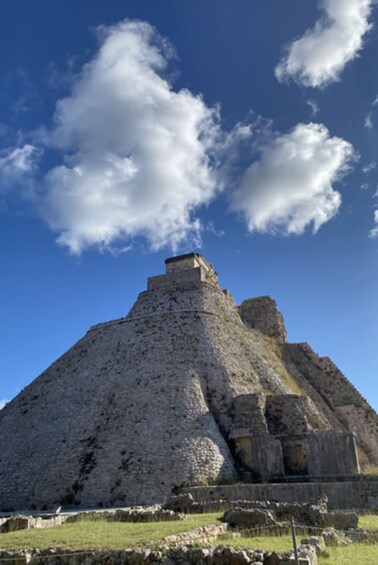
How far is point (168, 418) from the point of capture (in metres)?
23.1

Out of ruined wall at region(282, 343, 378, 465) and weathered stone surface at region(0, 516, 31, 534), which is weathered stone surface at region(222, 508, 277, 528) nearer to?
weathered stone surface at region(0, 516, 31, 534)

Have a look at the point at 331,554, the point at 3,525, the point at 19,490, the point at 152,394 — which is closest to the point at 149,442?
the point at 152,394

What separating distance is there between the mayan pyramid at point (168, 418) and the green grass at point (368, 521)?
631 cm

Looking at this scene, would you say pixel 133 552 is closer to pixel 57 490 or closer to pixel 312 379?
pixel 57 490

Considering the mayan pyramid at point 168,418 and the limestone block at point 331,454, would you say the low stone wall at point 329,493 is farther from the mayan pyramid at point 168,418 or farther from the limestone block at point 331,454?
the limestone block at point 331,454

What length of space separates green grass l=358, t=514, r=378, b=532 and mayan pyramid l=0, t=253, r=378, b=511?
249 inches

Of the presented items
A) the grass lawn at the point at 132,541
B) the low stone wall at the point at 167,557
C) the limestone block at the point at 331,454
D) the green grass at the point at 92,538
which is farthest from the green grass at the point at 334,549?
the limestone block at the point at 331,454

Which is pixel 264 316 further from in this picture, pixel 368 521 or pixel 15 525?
pixel 15 525

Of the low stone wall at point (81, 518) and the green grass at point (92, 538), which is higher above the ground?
the low stone wall at point (81, 518)

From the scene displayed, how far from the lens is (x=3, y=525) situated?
13.2 m

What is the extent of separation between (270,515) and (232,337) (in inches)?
763

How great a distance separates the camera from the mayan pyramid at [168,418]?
21.4 m

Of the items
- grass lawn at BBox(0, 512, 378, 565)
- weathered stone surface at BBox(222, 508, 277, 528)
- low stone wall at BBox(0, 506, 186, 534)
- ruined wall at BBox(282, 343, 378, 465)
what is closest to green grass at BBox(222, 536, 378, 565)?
grass lawn at BBox(0, 512, 378, 565)

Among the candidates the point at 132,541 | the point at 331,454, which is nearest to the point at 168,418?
the point at 331,454
